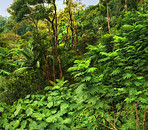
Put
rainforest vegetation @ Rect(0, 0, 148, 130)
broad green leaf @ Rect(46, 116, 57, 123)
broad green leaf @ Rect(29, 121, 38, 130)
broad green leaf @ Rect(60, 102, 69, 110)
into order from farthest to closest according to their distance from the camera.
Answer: broad green leaf @ Rect(60, 102, 69, 110) < broad green leaf @ Rect(46, 116, 57, 123) < broad green leaf @ Rect(29, 121, 38, 130) < rainforest vegetation @ Rect(0, 0, 148, 130)

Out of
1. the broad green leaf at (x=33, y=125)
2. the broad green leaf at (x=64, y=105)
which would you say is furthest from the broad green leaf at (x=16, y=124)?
the broad green leaf at (x=64, y=105)

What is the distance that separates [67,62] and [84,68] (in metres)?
5.86

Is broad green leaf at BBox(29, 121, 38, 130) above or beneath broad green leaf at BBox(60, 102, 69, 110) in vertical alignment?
beneath

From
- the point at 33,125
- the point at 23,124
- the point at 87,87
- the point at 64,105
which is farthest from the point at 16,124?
the point at 87,87

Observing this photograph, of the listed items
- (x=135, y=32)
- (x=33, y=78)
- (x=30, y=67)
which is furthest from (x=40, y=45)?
(x=135, y=32)

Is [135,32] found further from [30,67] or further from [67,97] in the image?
[30,67]

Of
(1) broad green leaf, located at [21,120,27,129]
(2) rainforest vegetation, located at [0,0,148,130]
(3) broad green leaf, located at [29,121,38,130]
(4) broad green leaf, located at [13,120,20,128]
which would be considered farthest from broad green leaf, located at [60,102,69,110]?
(4) broad green leaf, located at [13,120,20,128]

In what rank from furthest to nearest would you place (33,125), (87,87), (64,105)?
(64,105), (33,125), (87,87)

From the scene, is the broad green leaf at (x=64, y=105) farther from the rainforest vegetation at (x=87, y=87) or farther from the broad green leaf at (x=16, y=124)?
the broad green leaf at (x=16, y=124)

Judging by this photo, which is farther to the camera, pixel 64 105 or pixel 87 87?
pixel 64 105

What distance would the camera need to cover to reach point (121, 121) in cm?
260

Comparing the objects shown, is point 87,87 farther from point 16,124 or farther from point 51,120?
point 16,124

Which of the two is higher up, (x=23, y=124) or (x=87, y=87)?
(x=87, y=87)

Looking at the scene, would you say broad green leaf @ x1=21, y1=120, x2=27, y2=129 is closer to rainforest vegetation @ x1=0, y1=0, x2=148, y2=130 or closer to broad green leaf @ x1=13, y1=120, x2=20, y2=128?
rainforest vegetation @ x1=0, y1=0, x2=148, y2=130
